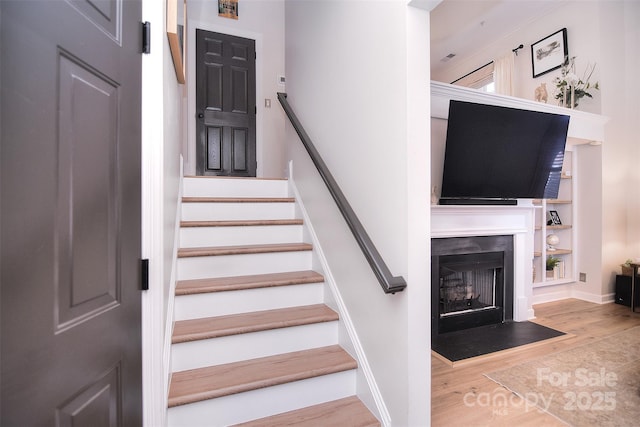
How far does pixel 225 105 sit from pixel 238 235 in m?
2.57

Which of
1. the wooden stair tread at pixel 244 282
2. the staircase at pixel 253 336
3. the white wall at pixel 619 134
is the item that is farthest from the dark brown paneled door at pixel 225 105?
the white wall at pixel 619 134

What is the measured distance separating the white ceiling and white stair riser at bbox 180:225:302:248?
3333 mm

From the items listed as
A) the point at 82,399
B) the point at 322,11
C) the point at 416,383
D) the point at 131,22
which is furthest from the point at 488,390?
the point at 322,11

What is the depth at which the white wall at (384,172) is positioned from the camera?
57.7 inches

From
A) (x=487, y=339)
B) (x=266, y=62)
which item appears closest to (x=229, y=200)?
(x=487, y=339)

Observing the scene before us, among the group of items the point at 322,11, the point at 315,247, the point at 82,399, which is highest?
the point at 322,11

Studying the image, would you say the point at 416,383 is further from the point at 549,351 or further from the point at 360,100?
the point at 549,351

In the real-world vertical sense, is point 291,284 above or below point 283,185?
below

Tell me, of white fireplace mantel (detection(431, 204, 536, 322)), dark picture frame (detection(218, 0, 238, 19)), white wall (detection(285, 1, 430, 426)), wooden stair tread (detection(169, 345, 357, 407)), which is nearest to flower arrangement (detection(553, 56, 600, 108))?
white fireplace mantel (detection(431, 204, 536, 322))

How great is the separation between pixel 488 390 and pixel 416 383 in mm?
923

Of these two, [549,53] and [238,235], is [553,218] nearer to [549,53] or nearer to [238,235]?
[549,53]

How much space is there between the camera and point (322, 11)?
2363 mm

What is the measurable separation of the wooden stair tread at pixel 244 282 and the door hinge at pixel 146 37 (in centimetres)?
124

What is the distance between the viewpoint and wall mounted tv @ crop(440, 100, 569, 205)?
2.76 metres
